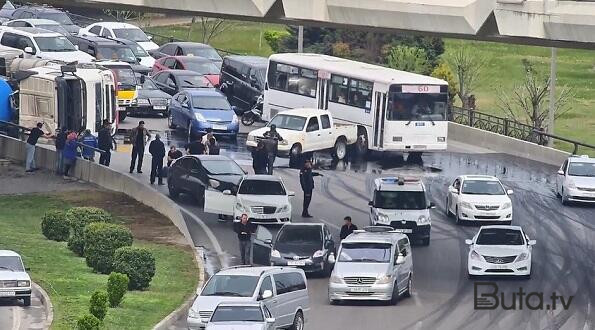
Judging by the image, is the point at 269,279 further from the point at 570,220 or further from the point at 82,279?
the point at 570,220

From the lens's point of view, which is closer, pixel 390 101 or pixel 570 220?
pixel 570 220

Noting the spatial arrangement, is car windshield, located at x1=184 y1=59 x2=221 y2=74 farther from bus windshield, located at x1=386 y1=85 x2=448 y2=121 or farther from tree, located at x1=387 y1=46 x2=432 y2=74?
bus windshield, located at x1=386 y1=85 x2=448 y2=121

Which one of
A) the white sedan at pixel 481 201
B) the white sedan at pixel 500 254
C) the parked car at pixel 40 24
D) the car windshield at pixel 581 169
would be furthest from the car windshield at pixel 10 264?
the parked car at pixel 40 24

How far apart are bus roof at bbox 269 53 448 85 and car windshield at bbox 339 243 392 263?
57.3 ft

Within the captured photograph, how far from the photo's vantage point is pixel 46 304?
3356 cm

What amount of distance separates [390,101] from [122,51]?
18414mm

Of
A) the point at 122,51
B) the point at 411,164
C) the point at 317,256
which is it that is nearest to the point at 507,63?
the point at 122,51

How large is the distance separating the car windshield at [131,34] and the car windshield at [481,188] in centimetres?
3194

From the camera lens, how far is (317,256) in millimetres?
37906

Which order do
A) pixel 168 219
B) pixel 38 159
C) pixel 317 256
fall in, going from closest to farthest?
pixel 317 256, pixel 168 219, pixel 38 159

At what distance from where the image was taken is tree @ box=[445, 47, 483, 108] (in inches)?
2822

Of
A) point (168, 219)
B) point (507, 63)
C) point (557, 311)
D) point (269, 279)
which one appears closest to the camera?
point (269, 279)

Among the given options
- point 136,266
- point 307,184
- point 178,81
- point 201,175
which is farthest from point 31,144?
point 136,266

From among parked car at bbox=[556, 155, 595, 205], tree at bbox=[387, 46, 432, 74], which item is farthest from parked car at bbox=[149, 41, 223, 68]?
parked car at bbox=[556, 155, 595, 205]
